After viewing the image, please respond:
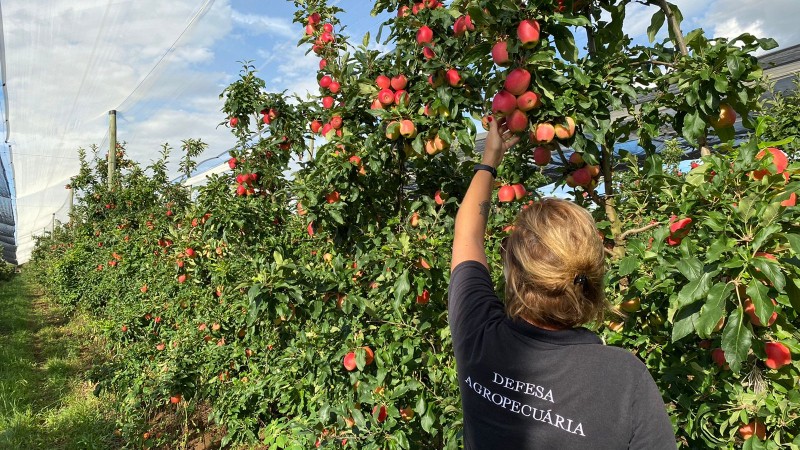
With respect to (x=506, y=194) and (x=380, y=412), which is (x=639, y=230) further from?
(x=380, y=412)

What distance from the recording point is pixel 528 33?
4.60 ft

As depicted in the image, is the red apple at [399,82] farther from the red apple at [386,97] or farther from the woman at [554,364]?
the woman at [554,364]

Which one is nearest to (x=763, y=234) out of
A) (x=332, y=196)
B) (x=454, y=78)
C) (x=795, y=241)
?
(x=795, y=241)

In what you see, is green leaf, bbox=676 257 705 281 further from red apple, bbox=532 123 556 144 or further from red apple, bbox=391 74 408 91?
red apple, bbox=391 74 408 91

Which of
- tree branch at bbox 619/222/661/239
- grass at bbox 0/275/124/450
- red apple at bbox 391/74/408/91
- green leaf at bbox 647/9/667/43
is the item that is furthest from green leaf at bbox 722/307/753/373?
grass at bbox 0/275/124/450

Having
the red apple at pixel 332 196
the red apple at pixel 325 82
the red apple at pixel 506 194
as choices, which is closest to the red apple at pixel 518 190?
the red apple at pixel 506 194

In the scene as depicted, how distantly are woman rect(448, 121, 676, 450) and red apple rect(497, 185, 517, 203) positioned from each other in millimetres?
853

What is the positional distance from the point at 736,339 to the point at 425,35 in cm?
136

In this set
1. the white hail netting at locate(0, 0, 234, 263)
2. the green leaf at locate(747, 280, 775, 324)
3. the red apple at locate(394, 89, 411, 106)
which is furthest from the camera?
the white hail netting at locate(0, 0, 234, 263)

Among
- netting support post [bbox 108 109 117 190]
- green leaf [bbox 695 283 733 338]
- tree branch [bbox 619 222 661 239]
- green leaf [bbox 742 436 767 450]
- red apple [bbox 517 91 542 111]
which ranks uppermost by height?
netting support post [bbox 108 109 117 190]

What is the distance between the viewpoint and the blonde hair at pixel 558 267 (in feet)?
3.04

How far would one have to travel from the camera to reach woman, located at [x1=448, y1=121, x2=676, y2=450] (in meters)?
0.88

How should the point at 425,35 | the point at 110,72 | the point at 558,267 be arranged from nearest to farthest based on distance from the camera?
the point at 558,267, the point at 425,35, the point at 110,72

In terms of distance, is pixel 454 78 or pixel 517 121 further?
pixel 454 78
